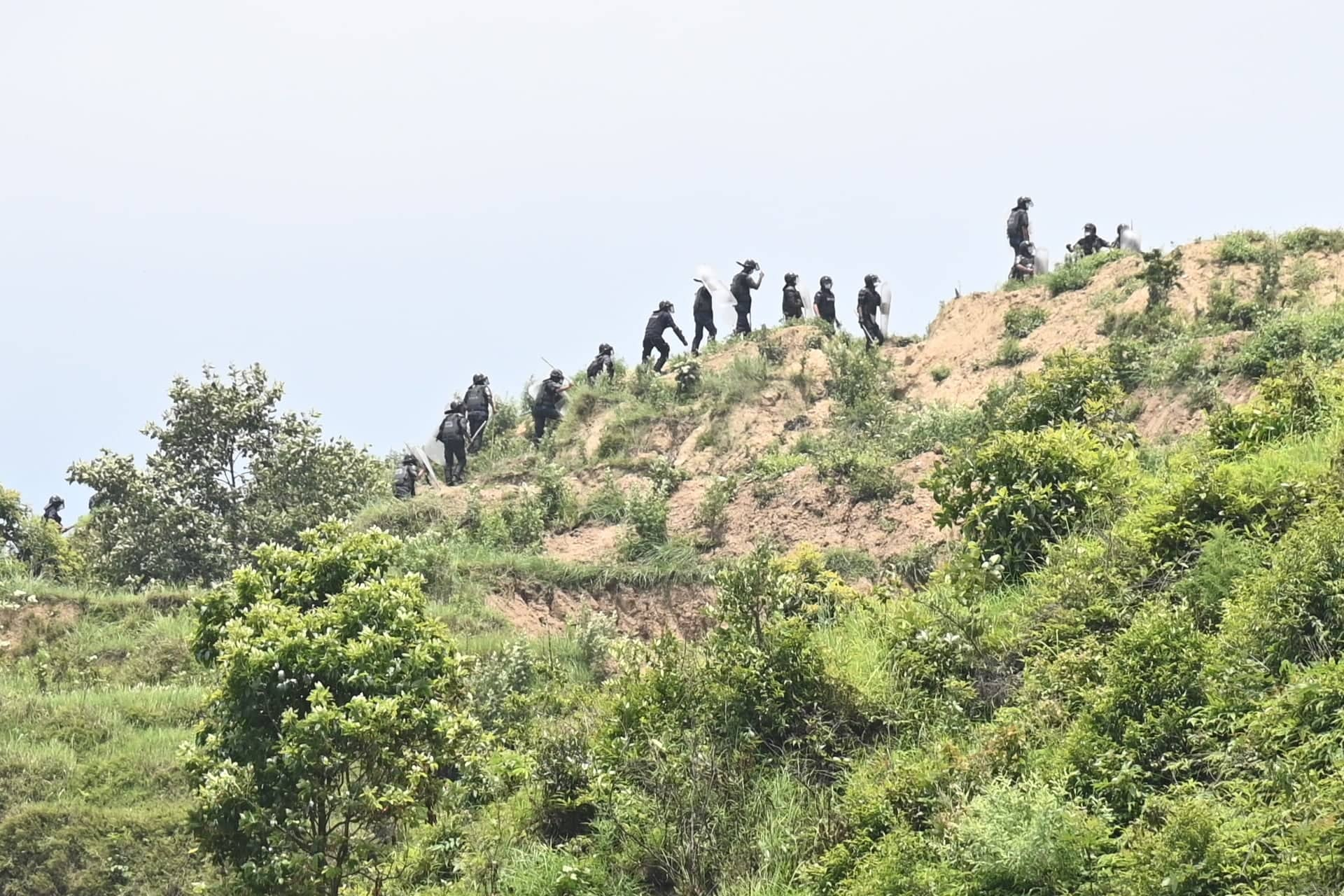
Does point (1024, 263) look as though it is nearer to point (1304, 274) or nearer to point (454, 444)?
point (1304, 274)

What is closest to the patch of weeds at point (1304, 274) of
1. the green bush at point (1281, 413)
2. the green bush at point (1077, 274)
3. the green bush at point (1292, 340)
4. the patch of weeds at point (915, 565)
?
the green bush at point (1292, 340)

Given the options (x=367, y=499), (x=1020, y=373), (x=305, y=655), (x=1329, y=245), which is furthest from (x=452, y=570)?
(x=1329, y=245)

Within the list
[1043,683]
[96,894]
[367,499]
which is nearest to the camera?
[1043,683]

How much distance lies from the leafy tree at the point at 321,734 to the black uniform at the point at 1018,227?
20166 millimetres

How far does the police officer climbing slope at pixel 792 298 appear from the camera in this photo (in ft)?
101

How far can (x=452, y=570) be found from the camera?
21.2 meters

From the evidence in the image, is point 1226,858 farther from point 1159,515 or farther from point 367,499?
point 367,499

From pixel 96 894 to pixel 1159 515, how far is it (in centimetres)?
1027

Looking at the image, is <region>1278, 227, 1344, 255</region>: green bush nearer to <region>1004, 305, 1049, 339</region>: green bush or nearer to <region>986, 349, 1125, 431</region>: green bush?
<region>1004, 305, 1049, 339</region>: green bush

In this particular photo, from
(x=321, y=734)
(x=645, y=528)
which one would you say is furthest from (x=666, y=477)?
(x=321, y=734)

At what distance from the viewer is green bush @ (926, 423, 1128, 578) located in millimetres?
13148

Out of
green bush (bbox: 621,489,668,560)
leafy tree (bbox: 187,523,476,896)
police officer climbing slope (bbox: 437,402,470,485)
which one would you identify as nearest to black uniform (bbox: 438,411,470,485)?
police officer climbing slope (bbox: 437,402,470,485)

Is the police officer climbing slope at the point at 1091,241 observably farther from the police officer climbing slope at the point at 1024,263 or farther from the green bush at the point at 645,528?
the green bush at the point at 645,528

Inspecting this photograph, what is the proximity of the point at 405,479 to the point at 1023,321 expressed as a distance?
1070 centimetres
